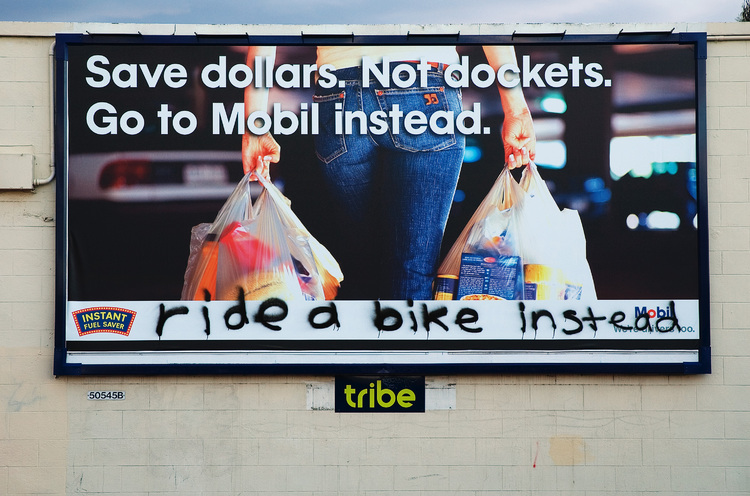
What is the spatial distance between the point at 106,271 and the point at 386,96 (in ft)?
10.0

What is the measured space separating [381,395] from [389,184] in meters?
1.96

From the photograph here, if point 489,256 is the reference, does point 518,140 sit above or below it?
above

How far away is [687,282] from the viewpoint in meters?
6.53

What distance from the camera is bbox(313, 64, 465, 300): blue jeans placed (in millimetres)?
6551

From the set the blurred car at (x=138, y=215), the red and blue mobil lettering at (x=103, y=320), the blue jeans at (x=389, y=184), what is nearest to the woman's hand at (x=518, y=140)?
the blue jeans at (x=389, y=184)

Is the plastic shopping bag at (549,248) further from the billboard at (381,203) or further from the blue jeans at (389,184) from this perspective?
the blue jeans at (389,184)

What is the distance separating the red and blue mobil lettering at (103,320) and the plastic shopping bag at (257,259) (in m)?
0.59

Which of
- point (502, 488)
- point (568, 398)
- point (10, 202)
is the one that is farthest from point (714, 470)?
point (10, 202)

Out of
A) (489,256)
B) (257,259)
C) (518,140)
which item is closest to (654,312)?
(489,256)

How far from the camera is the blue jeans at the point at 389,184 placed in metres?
6.55

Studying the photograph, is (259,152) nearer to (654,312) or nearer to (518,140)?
(518,140)

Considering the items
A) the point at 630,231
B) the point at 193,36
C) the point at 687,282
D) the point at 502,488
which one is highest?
the point at 193,36

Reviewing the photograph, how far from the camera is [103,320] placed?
6531 millimetres

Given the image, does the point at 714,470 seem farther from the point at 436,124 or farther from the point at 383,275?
the point at 436,124
